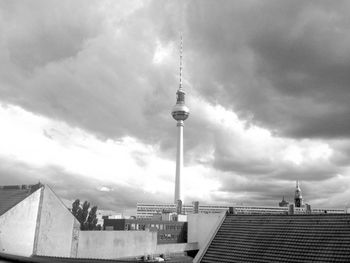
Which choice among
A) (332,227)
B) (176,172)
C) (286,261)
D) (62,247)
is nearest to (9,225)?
(62,247)

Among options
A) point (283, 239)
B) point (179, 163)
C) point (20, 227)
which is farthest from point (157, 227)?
point (179, 163)

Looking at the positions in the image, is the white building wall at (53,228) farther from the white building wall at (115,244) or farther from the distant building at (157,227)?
the distant building at (157,227)

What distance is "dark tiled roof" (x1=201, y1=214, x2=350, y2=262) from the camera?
23.7 metres

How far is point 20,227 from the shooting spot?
3353 cm

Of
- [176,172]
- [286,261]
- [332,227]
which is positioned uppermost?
[176,172]

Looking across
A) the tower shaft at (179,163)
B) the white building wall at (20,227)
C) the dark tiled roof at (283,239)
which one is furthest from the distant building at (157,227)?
the tower shaft at (179,163)

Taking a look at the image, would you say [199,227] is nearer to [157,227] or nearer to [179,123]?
[157,227]

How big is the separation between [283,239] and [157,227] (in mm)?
55728

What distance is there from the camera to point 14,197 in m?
35.5

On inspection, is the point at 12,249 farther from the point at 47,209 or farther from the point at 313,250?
the point at 313,250

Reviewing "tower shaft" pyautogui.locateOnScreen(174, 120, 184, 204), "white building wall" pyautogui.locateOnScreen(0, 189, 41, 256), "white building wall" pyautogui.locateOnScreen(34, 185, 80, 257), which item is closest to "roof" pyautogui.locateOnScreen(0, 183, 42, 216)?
"white building wall" pyautogui.locateOnScreen(0, 189, 41, 256)

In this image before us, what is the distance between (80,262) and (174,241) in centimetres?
6261

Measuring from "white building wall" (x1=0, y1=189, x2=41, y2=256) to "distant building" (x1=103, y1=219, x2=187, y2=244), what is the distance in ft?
139

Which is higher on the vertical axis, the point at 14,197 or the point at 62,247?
the point at 14,197
